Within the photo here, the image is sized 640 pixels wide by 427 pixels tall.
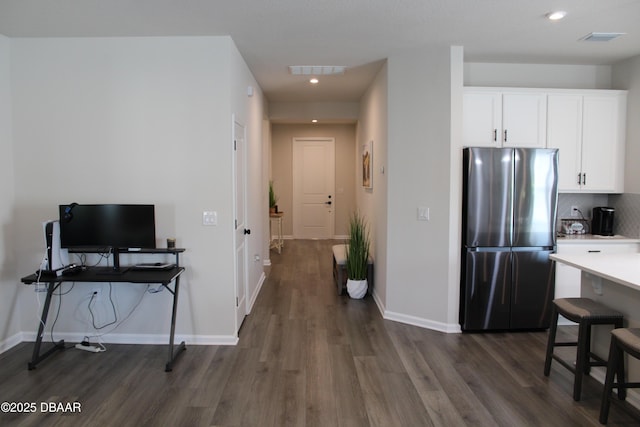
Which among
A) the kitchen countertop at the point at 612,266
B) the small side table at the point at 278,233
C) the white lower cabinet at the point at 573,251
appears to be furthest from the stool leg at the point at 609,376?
the small side table at the point at 278,233

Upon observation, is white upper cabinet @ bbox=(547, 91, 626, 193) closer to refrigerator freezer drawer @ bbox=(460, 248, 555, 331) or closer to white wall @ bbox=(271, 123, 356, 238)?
refrigerator freezer drawer @ bbox=(460, 248, 555, 331)

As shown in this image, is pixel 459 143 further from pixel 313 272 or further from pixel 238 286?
pixel 313 272

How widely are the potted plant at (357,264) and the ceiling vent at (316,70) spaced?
5.84ft

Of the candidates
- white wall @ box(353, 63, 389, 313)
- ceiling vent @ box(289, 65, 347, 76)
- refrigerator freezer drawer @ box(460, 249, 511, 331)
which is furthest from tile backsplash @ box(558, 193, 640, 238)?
ceiling vent @ box(289, 65, 347, 76)

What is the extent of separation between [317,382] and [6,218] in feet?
9.55

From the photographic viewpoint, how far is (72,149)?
3322mm

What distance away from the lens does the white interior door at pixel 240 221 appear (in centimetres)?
358

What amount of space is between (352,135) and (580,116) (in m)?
5.34

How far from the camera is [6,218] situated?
3.29 m

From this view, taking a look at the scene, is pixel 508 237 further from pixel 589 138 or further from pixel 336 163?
pixel 336 163

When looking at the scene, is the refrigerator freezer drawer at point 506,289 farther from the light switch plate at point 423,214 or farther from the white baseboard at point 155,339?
the white baseboard at point 155,339

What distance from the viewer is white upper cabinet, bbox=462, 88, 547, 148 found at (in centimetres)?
374

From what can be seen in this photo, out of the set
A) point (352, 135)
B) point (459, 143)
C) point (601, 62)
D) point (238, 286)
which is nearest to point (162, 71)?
point (238, 286)

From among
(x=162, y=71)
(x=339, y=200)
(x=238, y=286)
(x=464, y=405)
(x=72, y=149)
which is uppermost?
(x=162, y=71)
